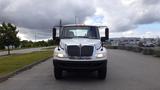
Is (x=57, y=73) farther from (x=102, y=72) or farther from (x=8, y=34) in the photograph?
(x=8, y=34)

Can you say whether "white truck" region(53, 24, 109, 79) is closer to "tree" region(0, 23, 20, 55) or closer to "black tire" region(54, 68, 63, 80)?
"black tire" region(54, 68, 63, 80)

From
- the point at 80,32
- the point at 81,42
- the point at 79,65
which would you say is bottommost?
the point at 79,65

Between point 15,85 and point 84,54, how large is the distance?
2.86 meters

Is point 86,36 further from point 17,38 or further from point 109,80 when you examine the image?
point 17,38

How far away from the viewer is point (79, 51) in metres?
14.3

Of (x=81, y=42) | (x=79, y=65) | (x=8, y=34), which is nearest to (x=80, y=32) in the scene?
(x=81, y=42)

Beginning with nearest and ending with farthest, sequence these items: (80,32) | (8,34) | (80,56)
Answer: (80,56)
(80,32)
(8,34)

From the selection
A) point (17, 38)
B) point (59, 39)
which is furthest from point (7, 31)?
point (59, 39)

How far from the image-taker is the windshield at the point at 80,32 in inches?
622

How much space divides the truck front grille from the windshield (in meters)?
1.44

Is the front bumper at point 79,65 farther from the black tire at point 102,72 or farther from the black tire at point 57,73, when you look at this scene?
the black tire at point 57,73

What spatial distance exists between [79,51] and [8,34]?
146 feet

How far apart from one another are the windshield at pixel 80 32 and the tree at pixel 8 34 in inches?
1676

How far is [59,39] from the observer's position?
15.8 meters
